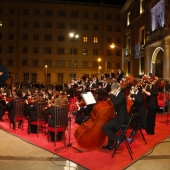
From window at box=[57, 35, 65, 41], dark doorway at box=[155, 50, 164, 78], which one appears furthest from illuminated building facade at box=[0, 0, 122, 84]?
dark doorway at box=[155, 50, 164, 78]

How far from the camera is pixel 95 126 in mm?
6203

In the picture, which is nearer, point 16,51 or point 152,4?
point 152,4

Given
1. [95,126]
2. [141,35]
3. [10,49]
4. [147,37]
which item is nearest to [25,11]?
[10,49]

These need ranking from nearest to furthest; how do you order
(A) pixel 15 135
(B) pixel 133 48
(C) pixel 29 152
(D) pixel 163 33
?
(C) pixel 29 152
(A) pixel 15 135
(D) pixel 163 33
(B) pixel 133 48

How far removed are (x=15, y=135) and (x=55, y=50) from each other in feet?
151

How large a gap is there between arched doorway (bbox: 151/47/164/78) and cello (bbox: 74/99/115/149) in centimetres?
1877

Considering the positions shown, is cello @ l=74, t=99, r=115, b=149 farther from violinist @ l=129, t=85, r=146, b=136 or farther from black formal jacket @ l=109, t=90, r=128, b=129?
violinist @ l=129, t=85, r=146, b=136

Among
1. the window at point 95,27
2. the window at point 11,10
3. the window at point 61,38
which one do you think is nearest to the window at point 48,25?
the window at point 61,38

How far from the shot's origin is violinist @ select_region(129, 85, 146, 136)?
710 cm

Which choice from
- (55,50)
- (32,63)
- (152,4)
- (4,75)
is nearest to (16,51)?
(32,63)

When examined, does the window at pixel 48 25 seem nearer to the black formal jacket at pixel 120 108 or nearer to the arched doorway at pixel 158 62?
the arched doorway at pixel 158 62

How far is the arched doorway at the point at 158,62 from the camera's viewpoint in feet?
78.6

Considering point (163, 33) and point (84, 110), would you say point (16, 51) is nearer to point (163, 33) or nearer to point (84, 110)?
point (163, 33)

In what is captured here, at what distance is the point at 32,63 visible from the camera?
5272cm
